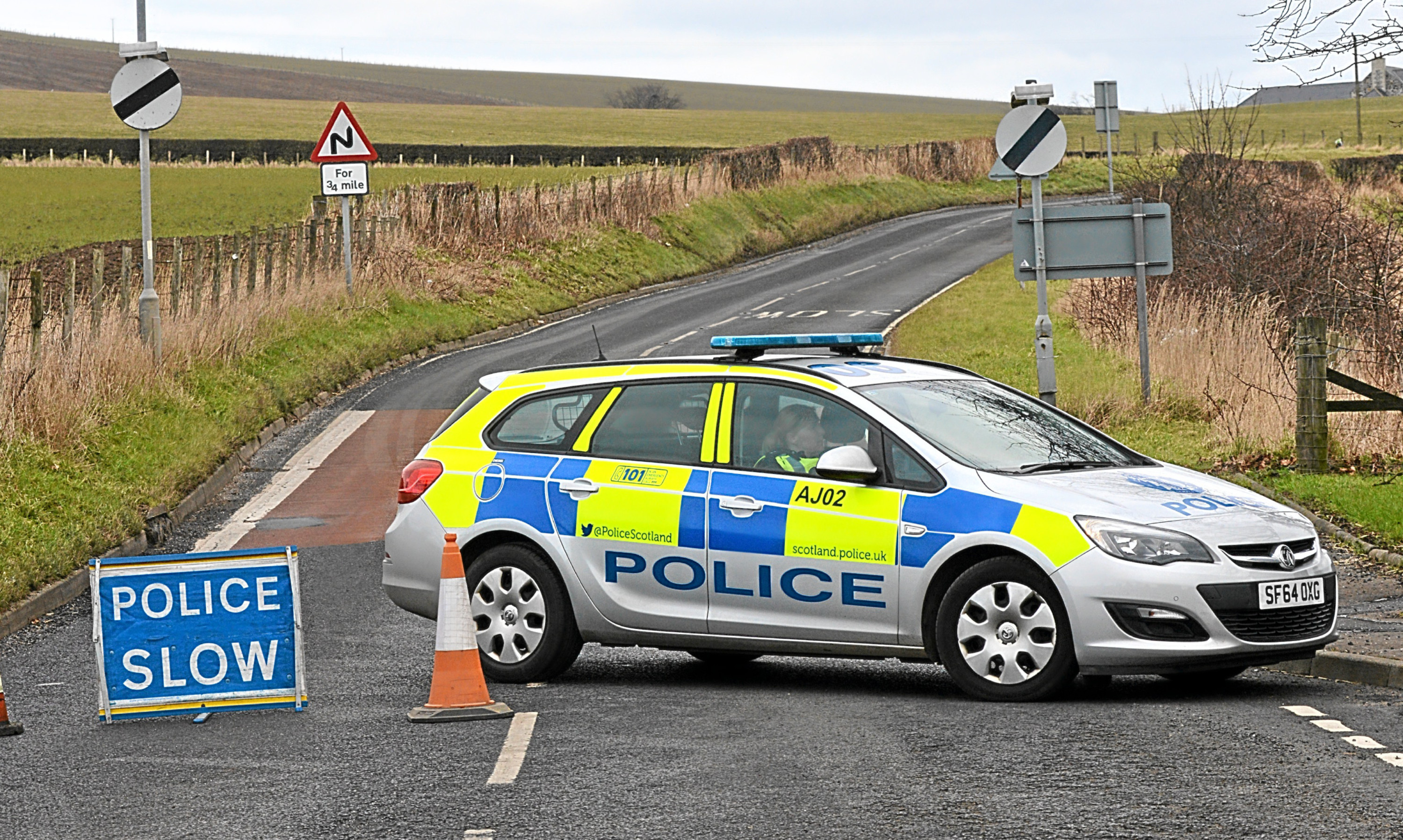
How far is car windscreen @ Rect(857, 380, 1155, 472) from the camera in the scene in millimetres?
8727

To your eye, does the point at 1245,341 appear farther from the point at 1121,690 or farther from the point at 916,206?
the point at 916,206

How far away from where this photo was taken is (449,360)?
92.8 ft

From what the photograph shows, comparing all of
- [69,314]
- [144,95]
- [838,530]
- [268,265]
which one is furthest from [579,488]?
[268,265]

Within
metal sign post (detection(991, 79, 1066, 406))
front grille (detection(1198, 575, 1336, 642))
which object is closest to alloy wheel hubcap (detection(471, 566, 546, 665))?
front grille (detection(1198, 575, 1336, 642))

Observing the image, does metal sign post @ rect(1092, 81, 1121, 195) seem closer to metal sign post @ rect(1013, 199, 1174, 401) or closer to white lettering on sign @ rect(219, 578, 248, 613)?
metal sign post @ rect(1013, 199, 1174, 401)

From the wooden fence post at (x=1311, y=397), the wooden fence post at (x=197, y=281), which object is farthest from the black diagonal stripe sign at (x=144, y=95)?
the wooden fence post at (x=1311, y=397)

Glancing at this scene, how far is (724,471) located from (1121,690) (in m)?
2.18

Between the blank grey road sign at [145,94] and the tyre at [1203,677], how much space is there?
42.2 feet

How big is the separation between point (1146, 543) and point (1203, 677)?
4.47ft

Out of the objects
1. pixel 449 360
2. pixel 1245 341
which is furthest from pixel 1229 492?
pixel 449 360

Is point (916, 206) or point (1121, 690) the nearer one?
point (1121, 690)

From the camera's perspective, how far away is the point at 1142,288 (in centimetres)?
1739

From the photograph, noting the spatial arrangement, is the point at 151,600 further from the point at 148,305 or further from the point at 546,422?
the point at 148,305

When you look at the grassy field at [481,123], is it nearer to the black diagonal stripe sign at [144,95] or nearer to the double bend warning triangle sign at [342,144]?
the double bend warning triangle sign at [342,144]
